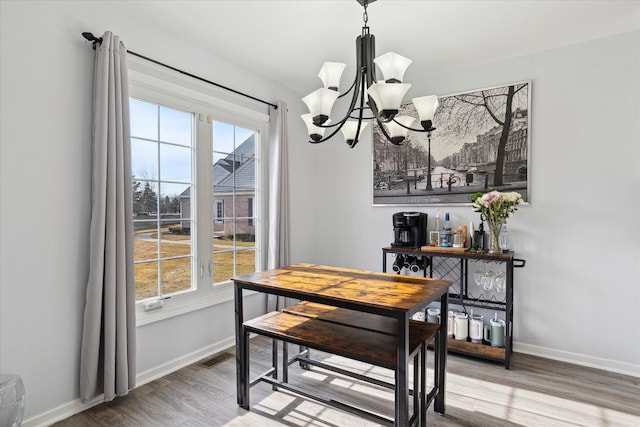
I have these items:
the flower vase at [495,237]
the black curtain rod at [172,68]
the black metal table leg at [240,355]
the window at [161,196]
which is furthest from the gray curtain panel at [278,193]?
the flower vase at [495,237]

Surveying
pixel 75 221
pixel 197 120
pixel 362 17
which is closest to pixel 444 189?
pixel 362 17

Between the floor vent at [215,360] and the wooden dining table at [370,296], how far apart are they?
2.28 feet

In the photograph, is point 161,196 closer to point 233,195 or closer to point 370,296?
point 233,195

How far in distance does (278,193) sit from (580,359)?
118 inches

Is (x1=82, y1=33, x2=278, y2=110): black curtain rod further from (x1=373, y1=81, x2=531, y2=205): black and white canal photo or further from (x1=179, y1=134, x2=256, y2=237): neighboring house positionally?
(x1=373, y1=81, x2=531, y2=205): black and white canal photo

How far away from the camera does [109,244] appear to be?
84.7 inches

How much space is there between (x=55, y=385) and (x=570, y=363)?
3.74 m

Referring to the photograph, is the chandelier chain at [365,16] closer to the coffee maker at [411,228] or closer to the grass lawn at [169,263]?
the coffee maker at [411,228]

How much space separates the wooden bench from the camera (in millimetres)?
1758

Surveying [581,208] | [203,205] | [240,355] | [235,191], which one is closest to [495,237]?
[581,208]

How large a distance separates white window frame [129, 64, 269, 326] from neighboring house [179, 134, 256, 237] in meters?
0.09

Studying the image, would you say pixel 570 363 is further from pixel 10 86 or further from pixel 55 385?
pixel 10 86

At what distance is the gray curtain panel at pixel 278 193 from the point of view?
3.46 metres

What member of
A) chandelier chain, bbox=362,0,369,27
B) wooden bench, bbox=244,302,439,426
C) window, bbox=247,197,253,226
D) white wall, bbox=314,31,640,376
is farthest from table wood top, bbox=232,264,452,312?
chandelier chain, bbox=362,0,369,27
